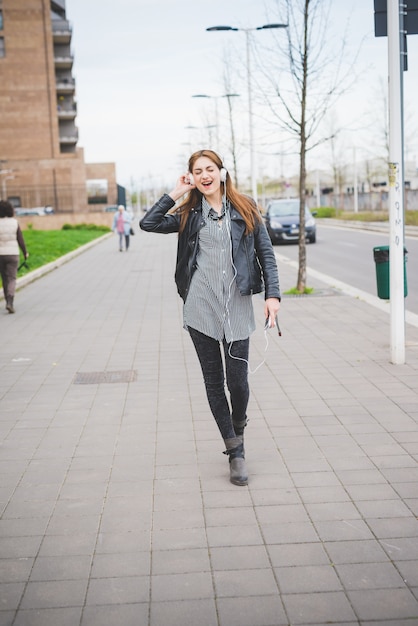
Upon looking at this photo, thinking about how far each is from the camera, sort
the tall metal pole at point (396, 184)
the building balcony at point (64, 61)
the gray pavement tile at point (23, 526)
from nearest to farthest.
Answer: the gray pavement tile at point (23, 526) < the tall metal pole at point (396, 184) < the building balcony at point (64, 61)

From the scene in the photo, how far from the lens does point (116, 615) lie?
3297 millimetres

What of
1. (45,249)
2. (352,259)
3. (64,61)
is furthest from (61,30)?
(352,259)

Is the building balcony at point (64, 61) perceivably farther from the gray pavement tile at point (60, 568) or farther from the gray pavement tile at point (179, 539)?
the gray pavement tile at point (60, 568)

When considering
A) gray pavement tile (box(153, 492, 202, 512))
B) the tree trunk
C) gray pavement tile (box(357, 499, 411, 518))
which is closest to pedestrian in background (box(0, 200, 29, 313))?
the tree trunk

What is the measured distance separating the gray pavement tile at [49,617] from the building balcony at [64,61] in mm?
72730

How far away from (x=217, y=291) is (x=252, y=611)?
2052 millimetres

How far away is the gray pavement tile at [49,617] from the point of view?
326 cm

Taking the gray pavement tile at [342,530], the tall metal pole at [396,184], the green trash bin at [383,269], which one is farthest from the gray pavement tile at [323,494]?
the green trash bin at [383,269]

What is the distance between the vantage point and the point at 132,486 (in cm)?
488

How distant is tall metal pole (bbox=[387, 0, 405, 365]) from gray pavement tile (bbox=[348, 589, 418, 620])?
16.5ft

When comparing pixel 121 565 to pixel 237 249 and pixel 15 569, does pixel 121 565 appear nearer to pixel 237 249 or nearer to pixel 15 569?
pixel 15 569

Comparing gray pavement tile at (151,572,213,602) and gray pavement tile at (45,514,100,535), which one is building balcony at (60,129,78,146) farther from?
gray pavement tile at (151,572,213,602)

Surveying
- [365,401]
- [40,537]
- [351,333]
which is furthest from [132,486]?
[351,333]

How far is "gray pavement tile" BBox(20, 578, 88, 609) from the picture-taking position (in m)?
3.41
